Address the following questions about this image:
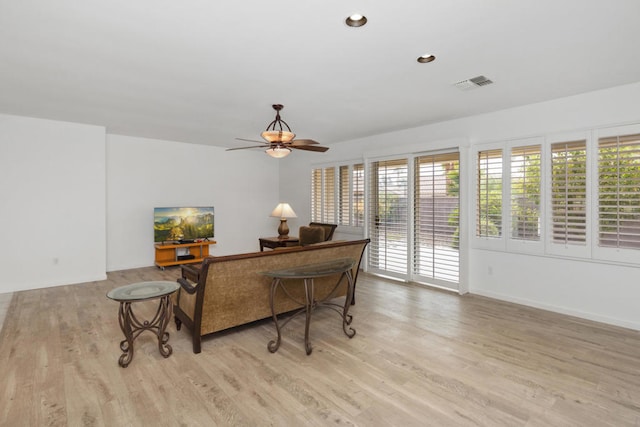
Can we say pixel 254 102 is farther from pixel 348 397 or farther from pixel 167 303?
pixel 348 397

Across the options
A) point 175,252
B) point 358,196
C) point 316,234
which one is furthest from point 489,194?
point 175,252

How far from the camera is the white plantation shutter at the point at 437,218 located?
487 centimetres

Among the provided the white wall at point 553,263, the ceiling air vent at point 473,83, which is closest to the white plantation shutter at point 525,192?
the white wall at point 553,263

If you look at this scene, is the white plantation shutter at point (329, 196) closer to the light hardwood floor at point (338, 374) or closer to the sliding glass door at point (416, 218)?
the sliding glass door at point (416, 218)

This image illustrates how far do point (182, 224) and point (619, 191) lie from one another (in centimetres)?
677

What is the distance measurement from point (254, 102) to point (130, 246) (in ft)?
13.6

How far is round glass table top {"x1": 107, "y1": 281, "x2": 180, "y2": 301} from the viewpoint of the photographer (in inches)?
105

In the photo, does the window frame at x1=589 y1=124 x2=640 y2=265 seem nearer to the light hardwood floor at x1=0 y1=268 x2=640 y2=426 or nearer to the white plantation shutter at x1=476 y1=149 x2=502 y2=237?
the light hardwood floor at x1=0 y1=268 x2=640 y2=426

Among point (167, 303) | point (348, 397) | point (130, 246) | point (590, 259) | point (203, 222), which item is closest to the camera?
point (348, 397)

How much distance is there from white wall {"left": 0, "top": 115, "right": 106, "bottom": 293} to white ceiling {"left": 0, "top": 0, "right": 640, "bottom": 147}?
81cm

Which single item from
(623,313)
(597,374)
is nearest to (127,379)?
(597,374)

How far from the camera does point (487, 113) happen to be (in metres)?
4.50

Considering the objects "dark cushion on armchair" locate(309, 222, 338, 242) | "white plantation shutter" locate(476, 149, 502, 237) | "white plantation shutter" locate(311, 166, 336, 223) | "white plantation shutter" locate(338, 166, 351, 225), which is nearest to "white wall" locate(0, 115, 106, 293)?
"dark cushion on armchair" locate(309, 222, 338, 242)

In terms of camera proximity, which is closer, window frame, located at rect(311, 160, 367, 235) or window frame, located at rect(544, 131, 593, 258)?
window frame, located at rect(544, 131, 593, 258)
